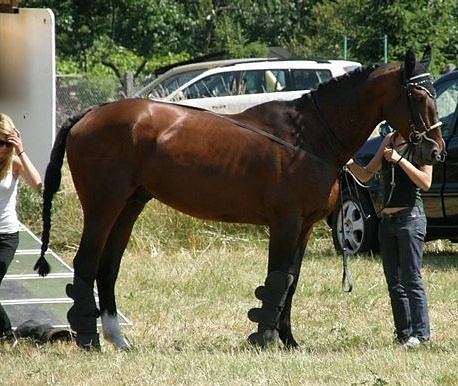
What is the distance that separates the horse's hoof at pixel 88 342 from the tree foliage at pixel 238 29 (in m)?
17.8

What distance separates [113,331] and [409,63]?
2903 mm

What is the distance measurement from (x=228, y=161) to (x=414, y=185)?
133 cm

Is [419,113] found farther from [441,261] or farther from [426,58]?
[441,261]

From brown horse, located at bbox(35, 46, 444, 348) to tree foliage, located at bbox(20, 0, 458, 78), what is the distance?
17.1m

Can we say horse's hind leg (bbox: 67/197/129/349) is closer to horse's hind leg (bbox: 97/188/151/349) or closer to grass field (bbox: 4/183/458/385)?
grass field (bbox: 4/183/458/385)

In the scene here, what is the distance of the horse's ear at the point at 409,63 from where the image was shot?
25.3 ft

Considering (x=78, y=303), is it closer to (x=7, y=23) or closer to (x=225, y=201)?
(x=225, y=201)

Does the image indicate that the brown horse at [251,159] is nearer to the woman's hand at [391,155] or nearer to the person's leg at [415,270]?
the woman's hand at [391,155]

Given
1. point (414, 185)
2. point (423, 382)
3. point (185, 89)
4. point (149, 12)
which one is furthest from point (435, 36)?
point (423, 382)

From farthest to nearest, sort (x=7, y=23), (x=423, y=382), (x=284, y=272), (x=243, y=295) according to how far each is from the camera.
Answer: (x=7, y=23) → (x=243, y=295) → (x=284, y=272) → (x=423, y=382)

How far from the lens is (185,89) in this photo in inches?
752

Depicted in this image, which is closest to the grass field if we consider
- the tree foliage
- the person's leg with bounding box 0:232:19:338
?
the person's leg with bounding box 0:232:19:338

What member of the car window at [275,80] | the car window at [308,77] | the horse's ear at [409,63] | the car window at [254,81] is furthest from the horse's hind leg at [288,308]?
the car window at [308,77]

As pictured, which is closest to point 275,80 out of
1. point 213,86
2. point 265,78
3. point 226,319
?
point 265,78
